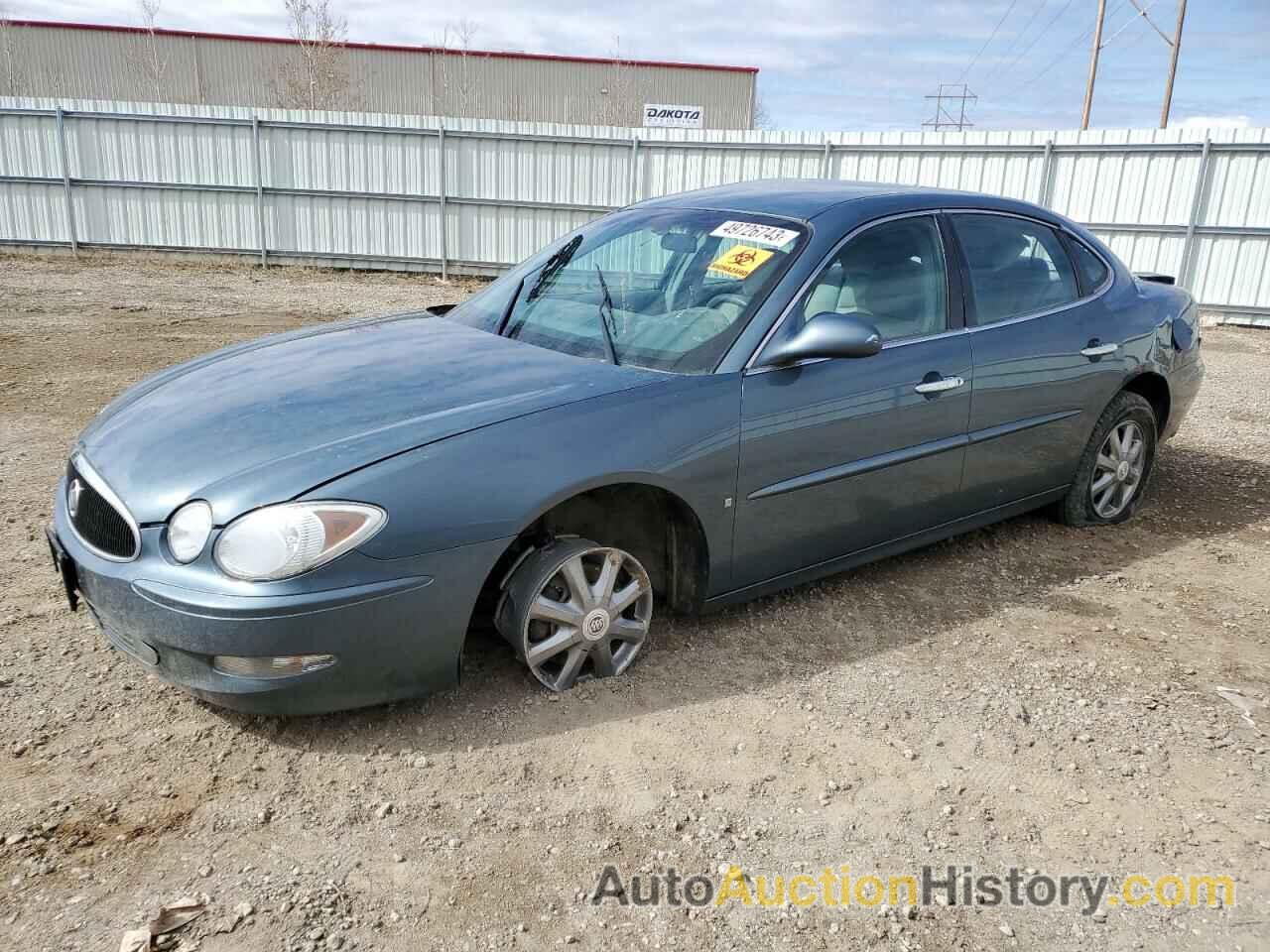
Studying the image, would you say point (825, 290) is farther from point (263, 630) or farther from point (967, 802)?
point (263, 630)

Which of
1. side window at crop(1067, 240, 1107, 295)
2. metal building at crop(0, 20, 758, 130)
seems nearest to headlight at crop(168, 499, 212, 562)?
side window at crop(1067, 240, 1107, 295)

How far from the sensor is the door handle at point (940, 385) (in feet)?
12.5

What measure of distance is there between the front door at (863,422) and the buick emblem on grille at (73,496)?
82.5 inches

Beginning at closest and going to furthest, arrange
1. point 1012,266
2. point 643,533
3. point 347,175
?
point 643,533, point 1012,266, point 347,175

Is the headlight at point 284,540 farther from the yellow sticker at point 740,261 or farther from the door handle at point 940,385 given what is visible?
the door handle at point 940,385

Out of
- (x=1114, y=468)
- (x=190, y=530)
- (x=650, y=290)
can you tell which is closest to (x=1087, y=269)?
(x=1114, y=468)

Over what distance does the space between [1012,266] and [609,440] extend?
230 cm

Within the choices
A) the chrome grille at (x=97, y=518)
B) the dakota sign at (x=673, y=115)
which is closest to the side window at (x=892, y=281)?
the chrome grille at (x=97, y=518)

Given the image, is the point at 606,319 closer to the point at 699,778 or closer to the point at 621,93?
the point at 699,778

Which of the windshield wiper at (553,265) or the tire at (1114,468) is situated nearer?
the windshield wiper at (553,265)

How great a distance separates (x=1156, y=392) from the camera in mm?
5016

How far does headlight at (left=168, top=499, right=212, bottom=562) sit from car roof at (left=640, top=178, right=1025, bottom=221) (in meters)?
2.37

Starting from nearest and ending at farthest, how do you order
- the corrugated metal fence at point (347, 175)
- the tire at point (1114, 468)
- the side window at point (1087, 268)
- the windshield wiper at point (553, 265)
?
the windshield wiper at point (553, 265), the side window at point (1087, 268), the tire at point (1114, 468), the corrugated metal fence at point (347, 175)

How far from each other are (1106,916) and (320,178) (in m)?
15.7
